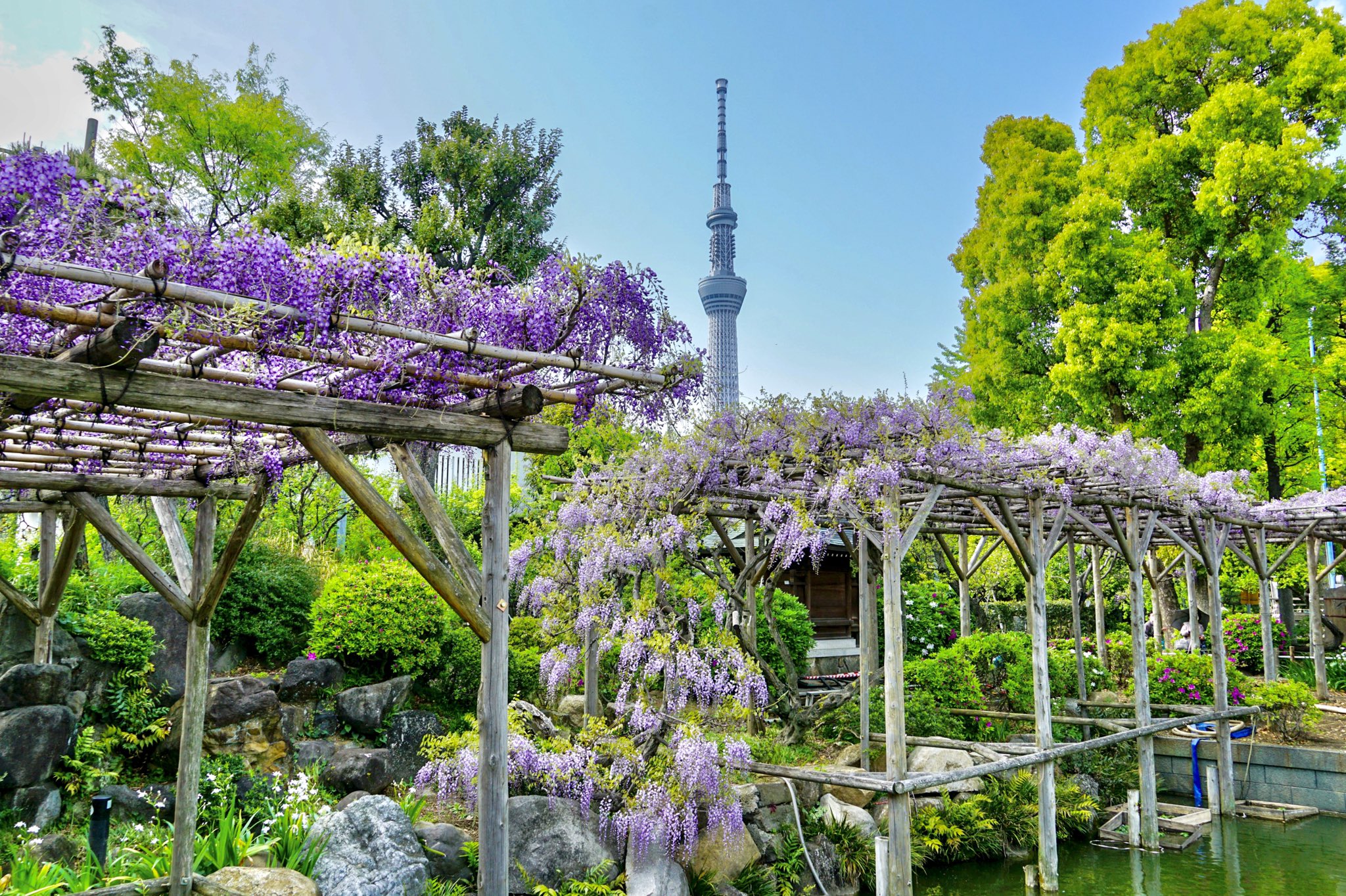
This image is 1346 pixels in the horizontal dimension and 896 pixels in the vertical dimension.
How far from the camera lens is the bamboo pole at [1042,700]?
7.08 m

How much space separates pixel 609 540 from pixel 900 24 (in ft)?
79.3

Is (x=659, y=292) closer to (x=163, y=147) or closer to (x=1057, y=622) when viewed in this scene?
(x=163, y=147)

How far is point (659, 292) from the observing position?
4.23 metres

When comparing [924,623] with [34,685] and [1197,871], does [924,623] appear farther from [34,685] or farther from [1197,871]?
[34,685]

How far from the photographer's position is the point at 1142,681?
868 cm

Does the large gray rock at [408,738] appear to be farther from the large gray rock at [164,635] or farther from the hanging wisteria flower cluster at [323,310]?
the hanging wisteria flower cluster at [323,310]

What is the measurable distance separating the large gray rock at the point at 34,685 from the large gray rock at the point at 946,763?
6725 mm

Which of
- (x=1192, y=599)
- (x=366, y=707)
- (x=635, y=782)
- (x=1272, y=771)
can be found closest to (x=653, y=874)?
(x=635, y=782)

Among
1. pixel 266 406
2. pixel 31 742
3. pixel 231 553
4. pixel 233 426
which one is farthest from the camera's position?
pixel 31 742

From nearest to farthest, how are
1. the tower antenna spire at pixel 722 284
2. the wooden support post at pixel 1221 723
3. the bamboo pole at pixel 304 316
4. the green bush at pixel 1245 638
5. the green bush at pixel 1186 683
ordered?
the bamboo pole at pixel 304 316, the wooden support post at pixel 1221 723, the green bush at pixel 1186 683, the green bush at pixel 1245 638, the tower antenna spire at pixel 722 284

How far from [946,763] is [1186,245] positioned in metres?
9.54

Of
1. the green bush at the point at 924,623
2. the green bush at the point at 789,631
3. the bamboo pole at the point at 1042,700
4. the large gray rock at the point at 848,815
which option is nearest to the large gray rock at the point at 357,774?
the large gray rock at the point at 848,815

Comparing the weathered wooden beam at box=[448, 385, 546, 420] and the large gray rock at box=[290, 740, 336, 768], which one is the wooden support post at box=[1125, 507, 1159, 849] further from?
the large gray rock at box=[290, 740, 336, 768]

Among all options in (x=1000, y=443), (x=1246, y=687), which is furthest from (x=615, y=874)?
(x=1246, y=687)
